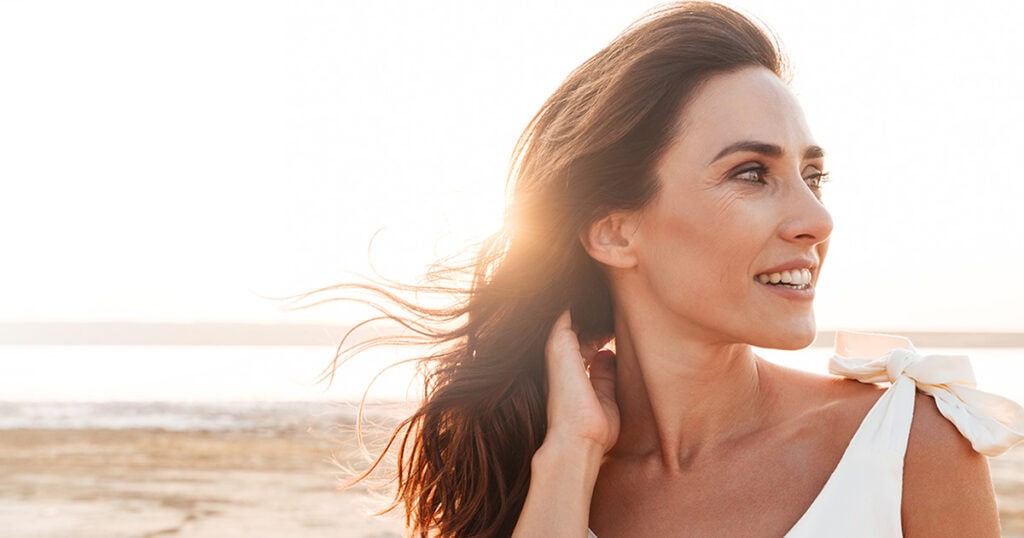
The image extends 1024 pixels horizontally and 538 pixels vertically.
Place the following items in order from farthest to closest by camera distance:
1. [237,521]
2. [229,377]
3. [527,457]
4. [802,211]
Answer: [229,377] → [237,521] → [527,457] → [802,211]

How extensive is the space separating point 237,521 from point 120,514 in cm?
117

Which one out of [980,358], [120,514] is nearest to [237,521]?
[120,514]

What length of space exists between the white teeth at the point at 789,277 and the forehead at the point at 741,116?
359mm

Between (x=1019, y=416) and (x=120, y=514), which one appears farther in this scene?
(x=120, y=514)

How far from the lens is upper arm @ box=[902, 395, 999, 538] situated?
272cm

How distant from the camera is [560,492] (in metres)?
3.24

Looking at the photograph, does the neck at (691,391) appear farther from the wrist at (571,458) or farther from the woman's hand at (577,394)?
the wrist at (571,458)

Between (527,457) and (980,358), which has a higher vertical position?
(527,457)

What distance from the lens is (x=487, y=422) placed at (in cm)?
373

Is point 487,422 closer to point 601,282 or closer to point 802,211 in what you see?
point 601,282

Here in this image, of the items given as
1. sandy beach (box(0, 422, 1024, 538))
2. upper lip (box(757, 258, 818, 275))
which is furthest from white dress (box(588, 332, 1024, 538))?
sandy beach (box(0, 422, 1024, 538))

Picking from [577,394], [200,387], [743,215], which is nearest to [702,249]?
[743,215]

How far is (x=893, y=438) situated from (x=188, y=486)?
29.0ft

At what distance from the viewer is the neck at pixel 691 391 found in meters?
3.37
